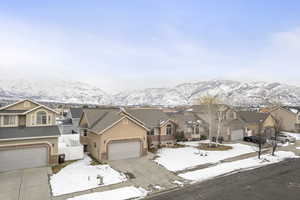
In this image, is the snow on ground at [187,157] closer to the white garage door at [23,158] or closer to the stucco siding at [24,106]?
the white garage door at [23,158]

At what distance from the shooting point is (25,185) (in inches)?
515

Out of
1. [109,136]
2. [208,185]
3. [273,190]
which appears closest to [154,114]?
[109,136]

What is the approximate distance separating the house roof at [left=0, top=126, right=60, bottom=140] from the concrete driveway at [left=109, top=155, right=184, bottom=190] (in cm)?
692

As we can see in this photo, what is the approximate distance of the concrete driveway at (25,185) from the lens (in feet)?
37.8

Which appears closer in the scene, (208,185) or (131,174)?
(208,185)

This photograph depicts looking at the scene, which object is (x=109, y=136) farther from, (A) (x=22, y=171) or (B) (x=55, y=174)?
(A) (x=22, y=171)

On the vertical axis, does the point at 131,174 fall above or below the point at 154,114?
below

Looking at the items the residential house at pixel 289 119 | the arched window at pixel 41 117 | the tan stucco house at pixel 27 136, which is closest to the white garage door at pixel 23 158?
the tan stucco house at pixel 27 136

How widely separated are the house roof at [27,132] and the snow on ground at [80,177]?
12.8 ft

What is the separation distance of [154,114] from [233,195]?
19040 millimetres

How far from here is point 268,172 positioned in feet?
53.8

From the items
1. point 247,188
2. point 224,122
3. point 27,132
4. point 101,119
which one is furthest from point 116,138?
point 224,122

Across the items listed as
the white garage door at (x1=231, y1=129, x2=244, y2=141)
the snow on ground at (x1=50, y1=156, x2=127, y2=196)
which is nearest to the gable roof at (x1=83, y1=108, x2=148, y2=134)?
the snow on ground at (x1=50, y1=156, x2=127, y2=196)

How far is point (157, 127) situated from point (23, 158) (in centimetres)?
1668
